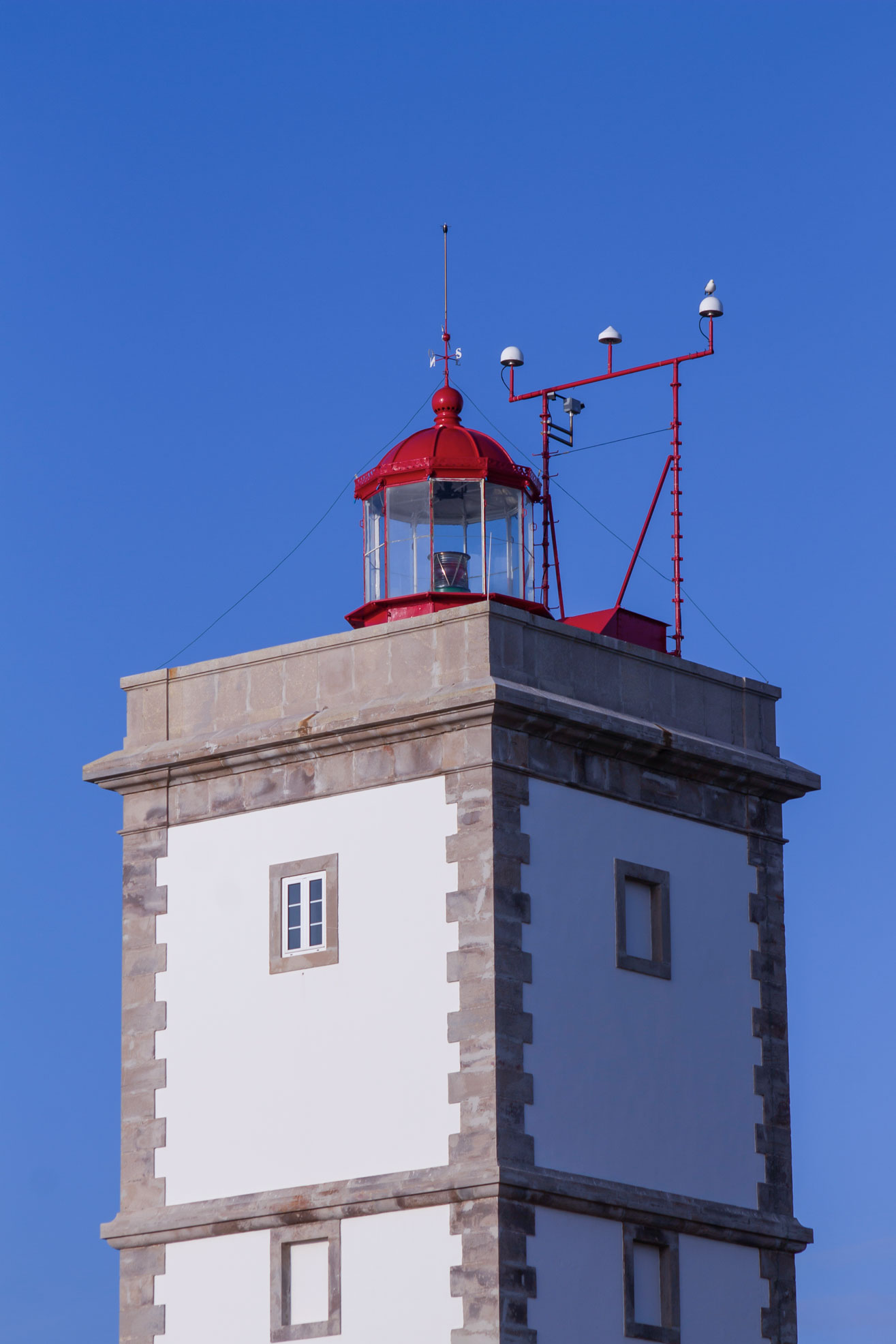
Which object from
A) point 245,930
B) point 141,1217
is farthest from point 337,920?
point 141,1217

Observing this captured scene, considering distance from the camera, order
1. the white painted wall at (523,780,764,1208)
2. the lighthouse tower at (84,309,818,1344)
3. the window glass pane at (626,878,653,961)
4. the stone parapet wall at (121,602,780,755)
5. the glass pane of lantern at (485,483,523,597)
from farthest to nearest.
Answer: the glass pane of lantern at (485,483,523,597) < the window glass pane at (626,878,653,961) < the stone parapet wall at (121,602,780,755) < the white painted wall at (523,780,764,1208) < the lighthouse tower at (84,309,818,1344)

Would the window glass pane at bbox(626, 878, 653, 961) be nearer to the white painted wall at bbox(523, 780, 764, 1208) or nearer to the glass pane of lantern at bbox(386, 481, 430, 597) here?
the white painted wall at bbox(523, 780, 764, 1208)

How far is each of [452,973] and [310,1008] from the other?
173 centimetres

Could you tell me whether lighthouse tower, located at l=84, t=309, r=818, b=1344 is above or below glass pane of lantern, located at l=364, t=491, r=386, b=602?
below

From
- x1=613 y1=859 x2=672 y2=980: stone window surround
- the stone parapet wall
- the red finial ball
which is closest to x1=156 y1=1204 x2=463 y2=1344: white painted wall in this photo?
x1=613 y1=859 x2=672 y2=980: stone window surround

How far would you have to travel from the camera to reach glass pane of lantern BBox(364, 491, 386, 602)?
32156mm

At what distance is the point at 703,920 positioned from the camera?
3128 cm

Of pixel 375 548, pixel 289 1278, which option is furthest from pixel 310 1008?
pixel 375 548

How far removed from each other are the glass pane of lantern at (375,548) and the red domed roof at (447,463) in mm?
140

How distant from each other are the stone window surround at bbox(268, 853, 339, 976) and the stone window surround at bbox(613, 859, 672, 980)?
2.69 metres

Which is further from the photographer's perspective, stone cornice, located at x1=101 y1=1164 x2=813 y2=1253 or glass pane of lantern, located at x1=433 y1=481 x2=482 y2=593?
glass pane of lantern, located at x1=433 y1=481 x2=482 y2=593

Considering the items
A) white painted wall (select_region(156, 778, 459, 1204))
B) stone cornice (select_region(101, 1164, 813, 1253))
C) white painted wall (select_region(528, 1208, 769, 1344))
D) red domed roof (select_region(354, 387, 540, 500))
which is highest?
red domed roof (select_region(354, 387, 540, 500))

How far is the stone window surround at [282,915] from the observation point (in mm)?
30031

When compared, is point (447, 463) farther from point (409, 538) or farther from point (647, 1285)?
point (647, 1285)
